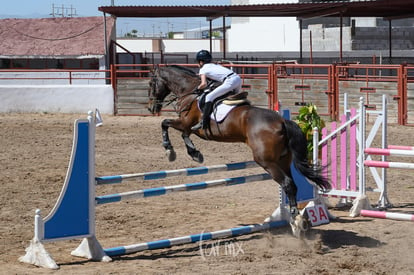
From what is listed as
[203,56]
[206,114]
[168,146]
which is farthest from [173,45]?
[206,114]

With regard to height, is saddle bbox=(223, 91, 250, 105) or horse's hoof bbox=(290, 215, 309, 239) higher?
saddle bbox=(223, 91, 250, 105)

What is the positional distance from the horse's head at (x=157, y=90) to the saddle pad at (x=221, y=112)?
3.99 ft

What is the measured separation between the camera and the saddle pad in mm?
8500

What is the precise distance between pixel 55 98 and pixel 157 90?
1415 cm

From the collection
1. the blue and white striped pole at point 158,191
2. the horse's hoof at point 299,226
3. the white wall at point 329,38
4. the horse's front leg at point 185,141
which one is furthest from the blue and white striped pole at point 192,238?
the white wall at point 329,38

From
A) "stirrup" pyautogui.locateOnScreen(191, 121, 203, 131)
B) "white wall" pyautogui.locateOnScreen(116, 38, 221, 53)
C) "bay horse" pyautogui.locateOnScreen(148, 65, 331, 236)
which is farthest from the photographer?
"white wall" pyautogui.locateOnScreen(116, 38, 221, 53)

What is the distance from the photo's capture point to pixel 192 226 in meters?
8.77

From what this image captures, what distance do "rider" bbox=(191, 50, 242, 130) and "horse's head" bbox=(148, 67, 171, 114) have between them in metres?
0.79

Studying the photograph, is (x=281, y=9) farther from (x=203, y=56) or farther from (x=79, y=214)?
(x=79, y=214)

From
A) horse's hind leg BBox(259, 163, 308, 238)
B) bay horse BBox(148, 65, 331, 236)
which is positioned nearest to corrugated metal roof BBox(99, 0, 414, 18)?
bay horse BBox(148, 65, 331, 236)

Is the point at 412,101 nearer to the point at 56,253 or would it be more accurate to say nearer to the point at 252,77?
the point at 252,77

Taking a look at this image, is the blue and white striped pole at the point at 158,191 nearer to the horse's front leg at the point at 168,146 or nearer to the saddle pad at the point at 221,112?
the saddle pad at the point at 221,112

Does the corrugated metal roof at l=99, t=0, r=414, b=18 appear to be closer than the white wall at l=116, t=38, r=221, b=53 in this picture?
Yes

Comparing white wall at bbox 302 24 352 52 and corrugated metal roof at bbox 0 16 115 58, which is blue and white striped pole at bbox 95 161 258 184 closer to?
corrugated metal roof at bbox 0 16 115 58
